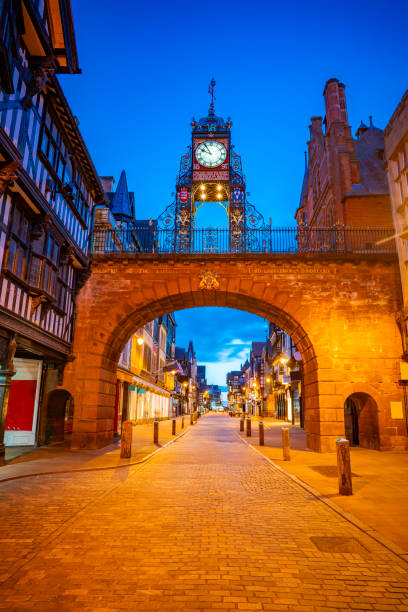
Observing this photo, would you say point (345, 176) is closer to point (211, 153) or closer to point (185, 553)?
point (211, 153)

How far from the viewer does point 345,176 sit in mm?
20703

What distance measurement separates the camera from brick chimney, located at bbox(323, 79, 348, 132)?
22609 mm

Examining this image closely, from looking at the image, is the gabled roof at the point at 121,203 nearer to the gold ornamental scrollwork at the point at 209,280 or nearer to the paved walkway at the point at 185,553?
the gold ornamental scrollwork at the point at 209,280

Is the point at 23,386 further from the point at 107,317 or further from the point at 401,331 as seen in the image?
the point at 401,331

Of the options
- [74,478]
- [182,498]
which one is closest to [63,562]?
[182,498]

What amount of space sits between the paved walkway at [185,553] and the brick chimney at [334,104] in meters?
21.4

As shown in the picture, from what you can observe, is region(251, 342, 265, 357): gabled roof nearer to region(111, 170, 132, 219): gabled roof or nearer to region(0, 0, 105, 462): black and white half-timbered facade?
region(111, 170, 132, 219): gabled roof

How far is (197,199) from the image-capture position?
21234 millimetres

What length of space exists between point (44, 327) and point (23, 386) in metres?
3.51

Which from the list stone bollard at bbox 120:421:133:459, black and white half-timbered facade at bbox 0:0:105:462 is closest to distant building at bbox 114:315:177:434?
black and white half-timbered facade at bbox 0:0:105:462

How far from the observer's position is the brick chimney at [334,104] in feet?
74.2

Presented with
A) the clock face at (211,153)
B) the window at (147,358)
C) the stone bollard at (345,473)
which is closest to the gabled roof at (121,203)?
the clock face at (211,153)

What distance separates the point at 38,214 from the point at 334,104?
18945 millimetres

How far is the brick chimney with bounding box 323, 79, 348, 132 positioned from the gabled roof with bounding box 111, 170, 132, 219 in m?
13.3
